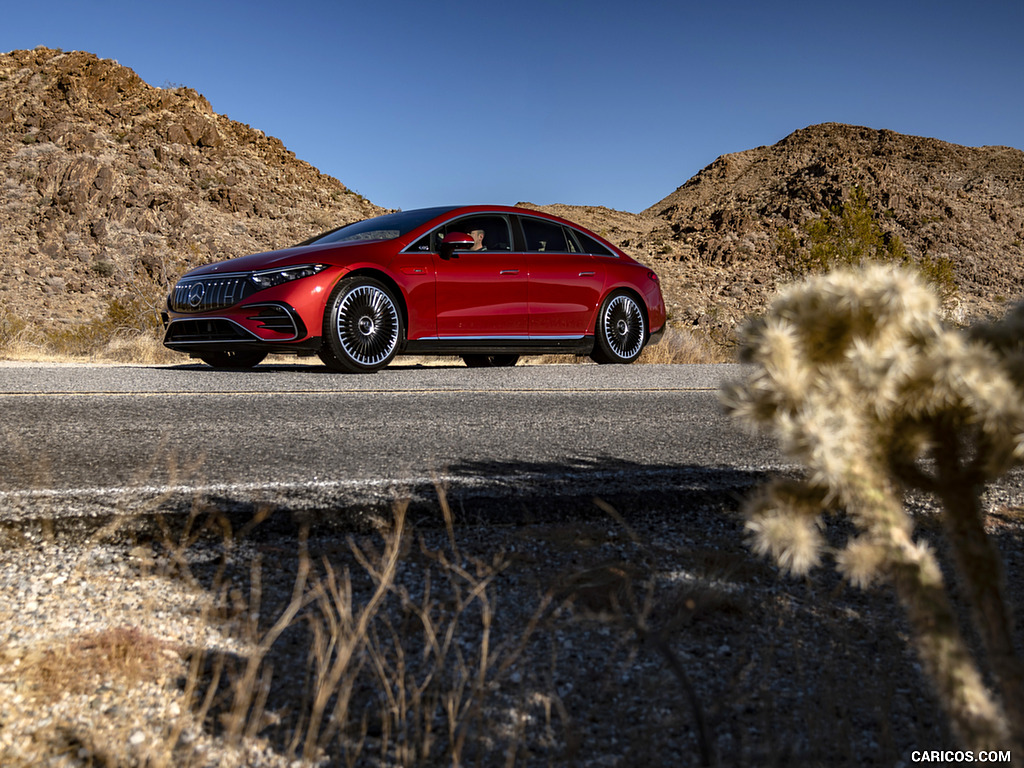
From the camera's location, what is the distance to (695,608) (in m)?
1.92

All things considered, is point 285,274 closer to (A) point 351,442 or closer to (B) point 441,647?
(A) point 351,442

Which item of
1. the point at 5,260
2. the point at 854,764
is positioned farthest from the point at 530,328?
the point at 5,260

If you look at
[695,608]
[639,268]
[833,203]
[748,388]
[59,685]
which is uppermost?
[833,203]

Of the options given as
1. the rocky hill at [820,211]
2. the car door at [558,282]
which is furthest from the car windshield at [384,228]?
the rocky hill at [820,211]

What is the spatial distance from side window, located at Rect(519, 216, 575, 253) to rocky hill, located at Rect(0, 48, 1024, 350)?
12.3 metres

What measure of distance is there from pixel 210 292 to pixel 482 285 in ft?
7.89

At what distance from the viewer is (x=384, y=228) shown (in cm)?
798

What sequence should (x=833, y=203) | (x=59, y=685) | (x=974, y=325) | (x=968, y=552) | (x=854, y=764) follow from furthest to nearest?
1. (x=833, y=203)
2. (x=59, y=685)
3. (x=854, y=764)
4. (x=974, y=325)
5. (x=968, y=552)

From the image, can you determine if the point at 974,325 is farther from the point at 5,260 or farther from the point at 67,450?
the point at 5,260

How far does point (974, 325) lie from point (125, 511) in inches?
92.4

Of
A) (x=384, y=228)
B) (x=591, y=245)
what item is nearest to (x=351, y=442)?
(x=384, y=228)

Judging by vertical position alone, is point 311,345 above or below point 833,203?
below

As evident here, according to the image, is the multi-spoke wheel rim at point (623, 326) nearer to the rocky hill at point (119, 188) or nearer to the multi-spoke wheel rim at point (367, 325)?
the multi-spoke wheel rim at point (367, 325)

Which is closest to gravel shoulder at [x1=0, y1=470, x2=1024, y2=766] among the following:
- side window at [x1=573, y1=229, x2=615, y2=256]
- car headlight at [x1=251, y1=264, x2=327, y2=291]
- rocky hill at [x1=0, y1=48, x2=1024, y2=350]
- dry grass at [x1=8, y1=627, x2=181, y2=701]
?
dry grass at [x1=8, y1=627, x2=181, y2=701]
